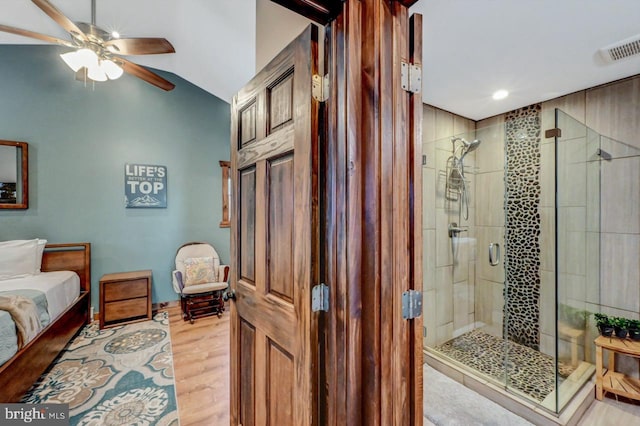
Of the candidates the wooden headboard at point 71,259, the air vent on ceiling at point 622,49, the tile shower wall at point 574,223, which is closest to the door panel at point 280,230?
the air vent on ceiling at point 622,49

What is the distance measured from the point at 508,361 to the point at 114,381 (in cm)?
334

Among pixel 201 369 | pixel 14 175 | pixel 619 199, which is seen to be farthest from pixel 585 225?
pixel 14 175

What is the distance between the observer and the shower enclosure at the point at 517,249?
2.25m

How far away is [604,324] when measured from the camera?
2123 mm

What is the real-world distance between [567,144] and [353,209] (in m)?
2.45

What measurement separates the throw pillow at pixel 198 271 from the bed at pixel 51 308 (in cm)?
111

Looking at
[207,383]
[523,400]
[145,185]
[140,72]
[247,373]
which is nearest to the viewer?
[247,373]

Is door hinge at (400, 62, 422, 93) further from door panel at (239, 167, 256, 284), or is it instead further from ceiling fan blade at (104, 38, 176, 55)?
ceiling fan blade at (104, 38, 176, 55)

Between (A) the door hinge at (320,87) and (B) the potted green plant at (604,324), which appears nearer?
(A) the door hinge at (320,87)

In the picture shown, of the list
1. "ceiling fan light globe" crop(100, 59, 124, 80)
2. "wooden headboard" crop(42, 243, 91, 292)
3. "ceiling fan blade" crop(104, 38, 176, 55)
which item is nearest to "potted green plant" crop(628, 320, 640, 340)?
"ceiling fan blade" crop(104, 38, 176, 55)

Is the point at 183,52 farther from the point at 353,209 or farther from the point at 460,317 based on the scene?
the point at 460,317

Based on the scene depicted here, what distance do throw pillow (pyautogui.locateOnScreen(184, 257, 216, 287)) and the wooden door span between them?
237cm

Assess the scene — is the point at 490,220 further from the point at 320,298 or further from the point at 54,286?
the point at 54,286

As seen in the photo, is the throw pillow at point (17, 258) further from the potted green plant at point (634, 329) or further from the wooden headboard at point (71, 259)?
the potted green plant at point (634, 329)
